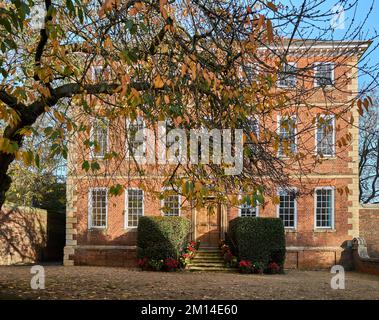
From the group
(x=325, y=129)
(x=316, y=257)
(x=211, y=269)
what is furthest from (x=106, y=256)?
(x=325, y=129)

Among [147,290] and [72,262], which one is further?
[72,262]

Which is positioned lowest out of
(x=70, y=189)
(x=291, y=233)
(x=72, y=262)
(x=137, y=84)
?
(x=72, y=262)

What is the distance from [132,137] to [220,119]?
109 inches

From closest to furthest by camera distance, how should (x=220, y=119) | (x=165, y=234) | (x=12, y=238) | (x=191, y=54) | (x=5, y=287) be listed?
(x=191, y=54), (x=220, y=119), (x=5, y=287), (x=165, y=234), (x=12, y=238)

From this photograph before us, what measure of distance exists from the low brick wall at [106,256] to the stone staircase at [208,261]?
3.16 metres

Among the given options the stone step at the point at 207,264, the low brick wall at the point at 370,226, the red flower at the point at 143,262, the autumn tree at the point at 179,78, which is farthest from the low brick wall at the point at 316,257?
the autumn tree at the point at 179,78

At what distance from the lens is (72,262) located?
76.0 feet

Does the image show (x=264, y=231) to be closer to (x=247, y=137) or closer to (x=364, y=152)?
(x=247, y=137)

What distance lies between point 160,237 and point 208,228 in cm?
399

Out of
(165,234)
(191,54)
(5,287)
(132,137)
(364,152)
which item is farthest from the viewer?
(364,152)

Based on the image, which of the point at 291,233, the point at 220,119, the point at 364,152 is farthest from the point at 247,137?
the point at 364,152

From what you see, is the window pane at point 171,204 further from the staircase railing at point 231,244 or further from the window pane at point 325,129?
the window pane at point 325,129

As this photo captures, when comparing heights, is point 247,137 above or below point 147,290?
above

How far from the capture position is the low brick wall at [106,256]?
75.4ft
